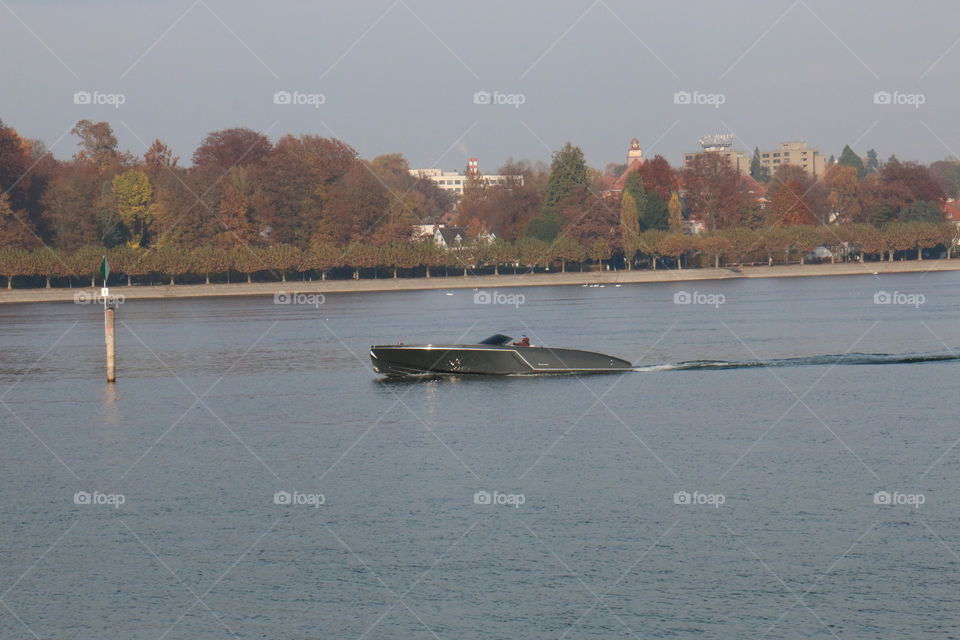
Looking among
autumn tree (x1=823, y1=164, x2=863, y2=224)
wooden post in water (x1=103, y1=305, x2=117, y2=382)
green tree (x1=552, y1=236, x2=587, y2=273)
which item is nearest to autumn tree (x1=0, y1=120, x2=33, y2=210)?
green tree (x1=552, y1=236, x2=587, y2=273)

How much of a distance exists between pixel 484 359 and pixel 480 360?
0.15 meters

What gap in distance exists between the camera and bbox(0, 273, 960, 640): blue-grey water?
2008cm

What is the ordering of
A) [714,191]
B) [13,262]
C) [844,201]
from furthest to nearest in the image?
[844,201], [714,191], [13,262]

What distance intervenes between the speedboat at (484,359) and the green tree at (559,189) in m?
112

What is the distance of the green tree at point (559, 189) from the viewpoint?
162m

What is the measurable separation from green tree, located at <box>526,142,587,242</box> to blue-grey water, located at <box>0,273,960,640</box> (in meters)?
106

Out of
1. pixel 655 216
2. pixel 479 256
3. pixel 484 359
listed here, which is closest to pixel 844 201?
pixel 655 216

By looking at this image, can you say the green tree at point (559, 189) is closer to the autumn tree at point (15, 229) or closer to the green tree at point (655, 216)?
the green tree at point (655, 216)

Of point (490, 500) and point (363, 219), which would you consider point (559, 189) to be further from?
point (490, 500)

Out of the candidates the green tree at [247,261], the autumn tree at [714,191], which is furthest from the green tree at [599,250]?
the green tree at [247,261]

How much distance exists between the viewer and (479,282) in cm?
15300

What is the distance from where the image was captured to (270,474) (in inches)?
1208

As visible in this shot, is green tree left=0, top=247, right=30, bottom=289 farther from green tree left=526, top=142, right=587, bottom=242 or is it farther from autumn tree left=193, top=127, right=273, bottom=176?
green tree left=526, top=142, right=587, bottom=242

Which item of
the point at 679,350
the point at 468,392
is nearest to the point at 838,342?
the point at 679,350
